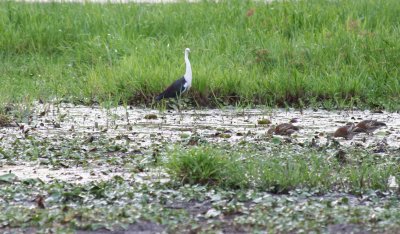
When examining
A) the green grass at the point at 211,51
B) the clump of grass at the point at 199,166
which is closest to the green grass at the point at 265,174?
the clump of grass at the point at 199,166

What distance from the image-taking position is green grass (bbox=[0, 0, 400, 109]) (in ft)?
37.6

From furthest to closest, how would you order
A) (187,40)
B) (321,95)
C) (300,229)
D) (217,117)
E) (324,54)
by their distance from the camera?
(187,40) → (324,54) → (321,95) → (217,117) → (300,229)

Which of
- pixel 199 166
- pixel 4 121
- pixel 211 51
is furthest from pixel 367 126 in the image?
pixel 211 51

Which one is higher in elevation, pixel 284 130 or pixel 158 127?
pixel 284 130

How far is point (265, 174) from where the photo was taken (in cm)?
699

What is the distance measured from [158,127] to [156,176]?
7.95 feet

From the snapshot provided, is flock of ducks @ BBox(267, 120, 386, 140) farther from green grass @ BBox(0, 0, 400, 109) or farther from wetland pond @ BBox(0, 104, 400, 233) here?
green grass @ BBox(0, 0, 400, 109)

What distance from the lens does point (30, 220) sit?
6039mm

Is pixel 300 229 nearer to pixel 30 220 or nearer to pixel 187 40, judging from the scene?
pixel 30 220

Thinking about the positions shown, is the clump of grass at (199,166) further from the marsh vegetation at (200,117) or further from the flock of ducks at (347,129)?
the flock of ducks at (347,129)

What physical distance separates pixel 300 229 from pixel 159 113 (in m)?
5.17

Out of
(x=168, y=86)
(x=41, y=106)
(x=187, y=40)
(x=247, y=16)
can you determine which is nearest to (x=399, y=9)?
(x=247, y=16)

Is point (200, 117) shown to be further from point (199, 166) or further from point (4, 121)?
point (199, 166)

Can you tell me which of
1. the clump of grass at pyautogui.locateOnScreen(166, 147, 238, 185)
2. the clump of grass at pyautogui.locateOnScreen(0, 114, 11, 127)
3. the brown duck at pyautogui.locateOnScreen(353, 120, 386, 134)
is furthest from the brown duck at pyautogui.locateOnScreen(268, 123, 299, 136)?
the clump of grass at pyautogui.locateOnScreen(0, 114, 11, 127)
